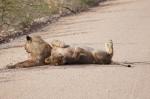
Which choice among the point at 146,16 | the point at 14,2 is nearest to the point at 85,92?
the point at 14,2

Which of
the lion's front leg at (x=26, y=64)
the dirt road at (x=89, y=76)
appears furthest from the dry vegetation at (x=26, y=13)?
the lion's front leg at (x=26, y=64)

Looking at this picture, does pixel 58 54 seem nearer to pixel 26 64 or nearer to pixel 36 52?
pixel 36 52

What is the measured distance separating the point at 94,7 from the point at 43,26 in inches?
362

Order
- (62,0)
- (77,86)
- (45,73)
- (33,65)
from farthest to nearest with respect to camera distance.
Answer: (62,0) → (33,65) → (45,73) → (77,86)

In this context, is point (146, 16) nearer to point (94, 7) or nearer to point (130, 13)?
point (130, 13)

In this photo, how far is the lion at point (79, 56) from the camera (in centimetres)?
1141

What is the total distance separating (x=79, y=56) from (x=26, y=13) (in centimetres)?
1102

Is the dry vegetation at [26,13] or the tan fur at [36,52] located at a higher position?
the tan fur at [36,52]

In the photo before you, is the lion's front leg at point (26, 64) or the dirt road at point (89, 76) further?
the lion's front leg at point (26, 64)

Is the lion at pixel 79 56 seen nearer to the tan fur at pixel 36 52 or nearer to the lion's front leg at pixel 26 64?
the tan fur at pixel 36 52

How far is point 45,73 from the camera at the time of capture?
10.9 m

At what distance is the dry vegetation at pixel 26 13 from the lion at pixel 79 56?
6769 millimetres

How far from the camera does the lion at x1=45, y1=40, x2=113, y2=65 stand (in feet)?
37.4

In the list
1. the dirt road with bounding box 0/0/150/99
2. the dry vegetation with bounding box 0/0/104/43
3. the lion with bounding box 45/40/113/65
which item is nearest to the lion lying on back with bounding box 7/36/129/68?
the lion with bounding box 45/40/113/65
